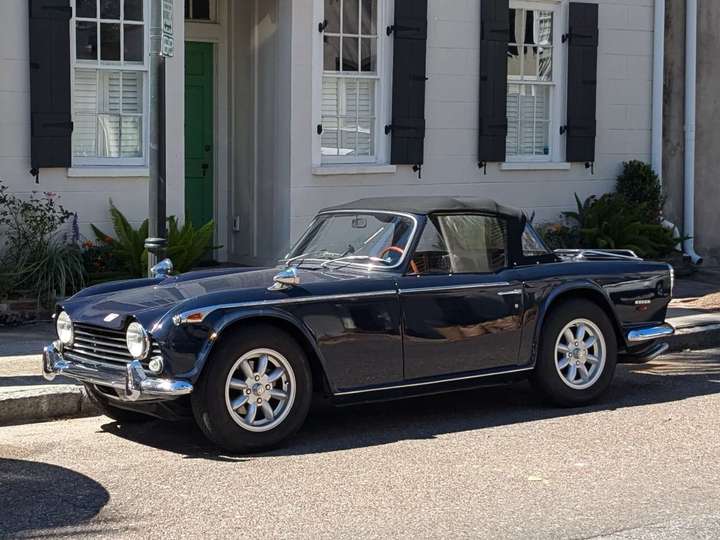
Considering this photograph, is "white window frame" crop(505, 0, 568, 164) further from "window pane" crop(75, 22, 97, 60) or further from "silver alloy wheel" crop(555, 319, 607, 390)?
"silver alloy wheel" crop(555, 319, 607, 390)

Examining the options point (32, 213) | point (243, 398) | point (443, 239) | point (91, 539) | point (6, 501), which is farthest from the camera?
point (32, 213)

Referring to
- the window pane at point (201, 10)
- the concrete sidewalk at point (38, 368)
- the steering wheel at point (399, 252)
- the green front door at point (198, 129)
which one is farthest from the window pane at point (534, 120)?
the steering wheel at point (399, 252)

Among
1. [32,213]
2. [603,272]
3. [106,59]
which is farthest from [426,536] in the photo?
[106,59]

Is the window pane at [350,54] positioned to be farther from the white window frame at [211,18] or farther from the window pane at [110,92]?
the window pane at [110,92]

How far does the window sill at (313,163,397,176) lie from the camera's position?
13016mm

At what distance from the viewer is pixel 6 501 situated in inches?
233

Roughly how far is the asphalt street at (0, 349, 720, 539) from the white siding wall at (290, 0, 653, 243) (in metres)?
5.13

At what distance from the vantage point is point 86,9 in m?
11.9

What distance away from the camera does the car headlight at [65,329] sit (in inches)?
286

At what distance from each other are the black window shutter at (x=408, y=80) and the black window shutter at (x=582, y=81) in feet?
7.25

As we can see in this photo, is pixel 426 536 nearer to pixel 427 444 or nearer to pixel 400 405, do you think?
pixel 427 444

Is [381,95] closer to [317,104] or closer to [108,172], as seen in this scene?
[317,104]

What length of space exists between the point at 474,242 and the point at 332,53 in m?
5.78

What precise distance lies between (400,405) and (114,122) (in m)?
5.38
